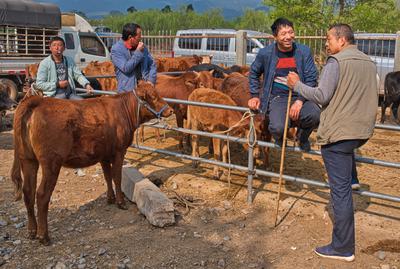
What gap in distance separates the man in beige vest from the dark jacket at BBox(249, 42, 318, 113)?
703 mm

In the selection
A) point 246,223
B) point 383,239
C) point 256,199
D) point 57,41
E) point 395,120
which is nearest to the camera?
Result: point 383,239

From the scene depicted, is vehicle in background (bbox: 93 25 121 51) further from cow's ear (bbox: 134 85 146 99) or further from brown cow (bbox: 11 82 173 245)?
brown cow (bbox: 11 82 173 245)

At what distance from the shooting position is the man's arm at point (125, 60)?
631cm

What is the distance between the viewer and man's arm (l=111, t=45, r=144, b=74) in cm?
631

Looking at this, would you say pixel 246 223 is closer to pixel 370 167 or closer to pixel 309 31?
pixel 370 167

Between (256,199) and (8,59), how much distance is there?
10643mm

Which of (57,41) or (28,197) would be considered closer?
(28,197)

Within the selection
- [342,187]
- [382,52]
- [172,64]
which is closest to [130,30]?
[342,187]

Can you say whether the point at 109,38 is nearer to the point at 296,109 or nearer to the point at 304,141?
the point at 304,141

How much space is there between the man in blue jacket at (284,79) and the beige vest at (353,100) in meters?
0.69

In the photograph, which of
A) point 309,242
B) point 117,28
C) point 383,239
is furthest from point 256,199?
point 117,28

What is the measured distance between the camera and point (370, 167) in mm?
7348

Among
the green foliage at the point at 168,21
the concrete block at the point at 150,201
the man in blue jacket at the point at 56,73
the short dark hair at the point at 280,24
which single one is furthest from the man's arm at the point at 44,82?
the green foliage at the point at 168,21

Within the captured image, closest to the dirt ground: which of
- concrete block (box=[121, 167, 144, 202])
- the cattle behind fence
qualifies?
concrete block (box=[121, 167, 144, 202])
